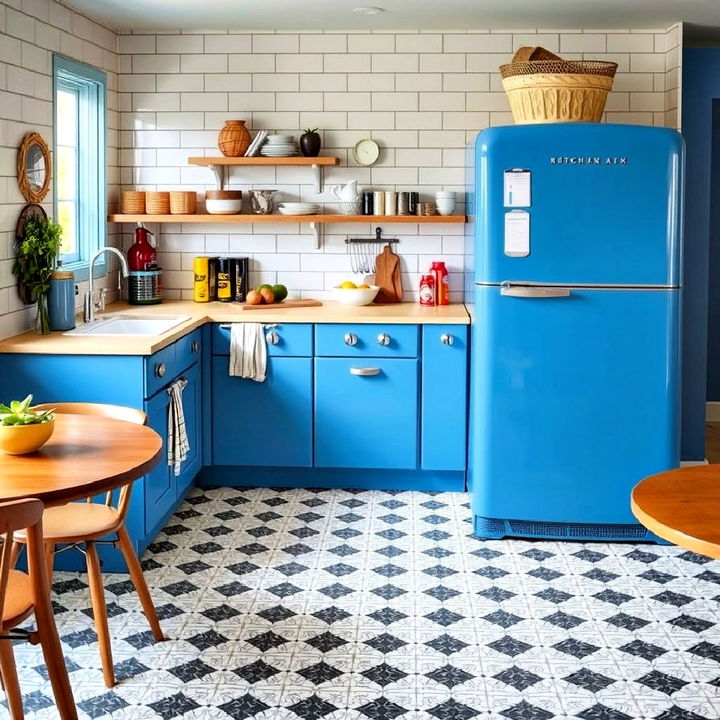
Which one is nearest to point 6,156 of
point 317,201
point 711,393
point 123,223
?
point 123,223

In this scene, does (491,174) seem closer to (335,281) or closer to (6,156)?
(335,281)

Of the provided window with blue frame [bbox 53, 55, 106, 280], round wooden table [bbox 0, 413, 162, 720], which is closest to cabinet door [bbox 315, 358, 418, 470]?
window with blue frame [bbox 53, 55, 106, 280]

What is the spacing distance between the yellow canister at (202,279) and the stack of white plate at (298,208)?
0.51 metres

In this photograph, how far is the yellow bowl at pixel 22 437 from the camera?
2.88 m

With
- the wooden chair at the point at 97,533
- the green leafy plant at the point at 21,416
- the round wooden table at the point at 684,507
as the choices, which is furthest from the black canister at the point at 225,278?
the round wooden table at the point at 684,507

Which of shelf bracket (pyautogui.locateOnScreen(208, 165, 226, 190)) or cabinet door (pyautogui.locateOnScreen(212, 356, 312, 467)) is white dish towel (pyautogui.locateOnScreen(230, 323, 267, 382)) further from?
shelf bracket (pyautogui.locateOnScreen(208, 165, 226, 190))

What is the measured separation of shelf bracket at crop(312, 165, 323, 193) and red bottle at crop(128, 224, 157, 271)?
3.08 feet

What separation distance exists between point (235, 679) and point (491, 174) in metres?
2.34

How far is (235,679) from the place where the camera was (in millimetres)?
3264

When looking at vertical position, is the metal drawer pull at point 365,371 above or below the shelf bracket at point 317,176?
below

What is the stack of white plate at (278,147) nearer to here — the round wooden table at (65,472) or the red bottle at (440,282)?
the red bottle at (440,282)

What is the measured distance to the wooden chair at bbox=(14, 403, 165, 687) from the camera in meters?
3.22

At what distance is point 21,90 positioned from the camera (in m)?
4.40

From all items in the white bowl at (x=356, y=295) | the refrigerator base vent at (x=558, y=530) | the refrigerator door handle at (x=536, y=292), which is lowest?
the refrigerator base vent at (x=558, y=530)
